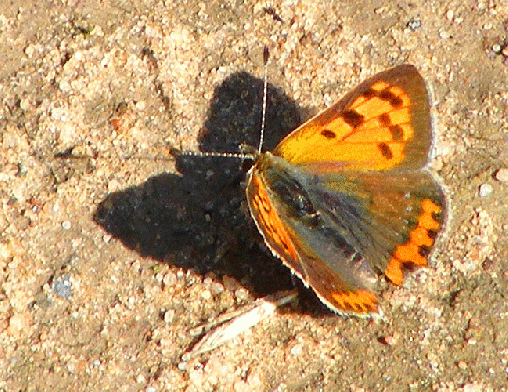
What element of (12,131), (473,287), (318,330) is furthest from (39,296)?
(473,287)

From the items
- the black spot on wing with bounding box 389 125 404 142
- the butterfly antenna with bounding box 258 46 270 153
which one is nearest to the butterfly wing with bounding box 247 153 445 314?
the black spot on wing with bounding box 389 125 404 142

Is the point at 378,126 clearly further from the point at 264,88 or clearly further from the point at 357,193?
the point at 264,88

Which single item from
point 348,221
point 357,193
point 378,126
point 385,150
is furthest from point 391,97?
point 348,221

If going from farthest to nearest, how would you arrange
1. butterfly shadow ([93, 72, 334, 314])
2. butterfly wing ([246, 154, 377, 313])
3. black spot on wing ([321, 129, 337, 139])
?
butterfly shadow ([93, 72, 334, 314]) → black spot on wing ([321, 129, 337, 139]) → butterfly wing ([246, 154, 377, 313])

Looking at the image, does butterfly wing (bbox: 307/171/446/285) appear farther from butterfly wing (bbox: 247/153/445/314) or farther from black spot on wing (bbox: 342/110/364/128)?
black spot on wing (bbox: 342/110/364/128)

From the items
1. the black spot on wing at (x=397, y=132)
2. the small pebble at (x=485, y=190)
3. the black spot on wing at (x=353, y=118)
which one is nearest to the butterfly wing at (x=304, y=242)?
the black spot on wing at (x=353, y=118)

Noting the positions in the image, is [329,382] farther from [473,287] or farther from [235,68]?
[235,68]

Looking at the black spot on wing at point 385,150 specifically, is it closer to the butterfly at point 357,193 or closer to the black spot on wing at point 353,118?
the butterfly at point 357,193

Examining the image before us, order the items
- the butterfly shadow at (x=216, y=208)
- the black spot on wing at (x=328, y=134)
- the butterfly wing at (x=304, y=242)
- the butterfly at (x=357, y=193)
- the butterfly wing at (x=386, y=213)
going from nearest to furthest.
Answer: the butterfly wing at (x=304, y=242) < the butterfly at (x=357, y=193) < the butterfly wing at (x=386, y=213) < the black spot on wing at (x=328, y=134) < the butterfly shadow at (x=216, y=208)

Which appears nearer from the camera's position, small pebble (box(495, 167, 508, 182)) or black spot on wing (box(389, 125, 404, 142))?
black spot on wing (box(389, 125, 404, 142))
